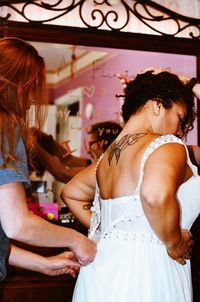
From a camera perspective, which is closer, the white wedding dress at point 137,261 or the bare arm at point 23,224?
the bare arm at point 23,224

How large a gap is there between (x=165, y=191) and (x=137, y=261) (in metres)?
0.23

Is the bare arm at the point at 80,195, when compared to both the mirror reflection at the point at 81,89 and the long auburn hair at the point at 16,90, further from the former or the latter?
the mirror reflection at the point at 81,89

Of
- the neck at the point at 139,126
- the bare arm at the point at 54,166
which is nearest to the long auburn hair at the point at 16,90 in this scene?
the neck at the point at 139,126

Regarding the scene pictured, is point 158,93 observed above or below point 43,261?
above

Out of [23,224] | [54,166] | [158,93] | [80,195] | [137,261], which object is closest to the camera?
[23,224]

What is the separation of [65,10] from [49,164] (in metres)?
0.72

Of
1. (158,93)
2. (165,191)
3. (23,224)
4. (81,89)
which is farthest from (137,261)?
(81,89)

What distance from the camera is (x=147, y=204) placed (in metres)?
1.22

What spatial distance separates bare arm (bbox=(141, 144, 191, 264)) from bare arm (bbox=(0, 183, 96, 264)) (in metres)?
0.22

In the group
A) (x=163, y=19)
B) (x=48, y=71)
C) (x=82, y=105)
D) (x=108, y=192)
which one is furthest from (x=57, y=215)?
(x=163, y=19)

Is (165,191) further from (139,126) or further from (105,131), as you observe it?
(105,131)

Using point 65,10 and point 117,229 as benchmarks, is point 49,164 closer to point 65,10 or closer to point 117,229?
point 65,10

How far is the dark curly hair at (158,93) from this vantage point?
1.41 m

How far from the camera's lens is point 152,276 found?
4.26 feet
